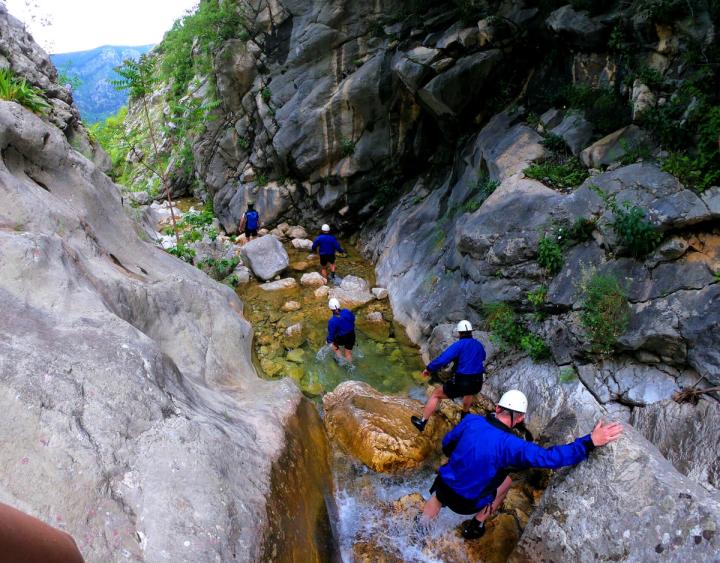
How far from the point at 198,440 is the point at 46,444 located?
1085 mm

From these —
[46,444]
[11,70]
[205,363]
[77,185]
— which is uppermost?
[11,70]

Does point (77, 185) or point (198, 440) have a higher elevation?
point (77, 185)

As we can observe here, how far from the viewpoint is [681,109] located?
7906 mm

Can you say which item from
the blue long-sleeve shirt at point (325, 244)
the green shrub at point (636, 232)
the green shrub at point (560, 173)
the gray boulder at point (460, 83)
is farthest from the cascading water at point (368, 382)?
the gray boulder at point (460, 83)

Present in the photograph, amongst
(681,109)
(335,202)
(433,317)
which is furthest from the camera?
(335,202)

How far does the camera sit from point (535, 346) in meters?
8.09

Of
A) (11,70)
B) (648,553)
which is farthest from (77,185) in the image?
(648,553)

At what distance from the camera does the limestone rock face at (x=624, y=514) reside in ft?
12.2

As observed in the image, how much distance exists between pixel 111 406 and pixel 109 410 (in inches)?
1.6

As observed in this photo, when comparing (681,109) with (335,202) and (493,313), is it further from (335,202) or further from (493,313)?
(335,202)

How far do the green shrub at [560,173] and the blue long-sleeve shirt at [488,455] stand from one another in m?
6.31

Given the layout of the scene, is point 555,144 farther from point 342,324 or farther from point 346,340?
point 346,340

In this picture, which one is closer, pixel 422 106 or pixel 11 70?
pixel 11 70

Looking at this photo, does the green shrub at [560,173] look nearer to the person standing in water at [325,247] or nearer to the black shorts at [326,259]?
the person standing in water at [325,247]
